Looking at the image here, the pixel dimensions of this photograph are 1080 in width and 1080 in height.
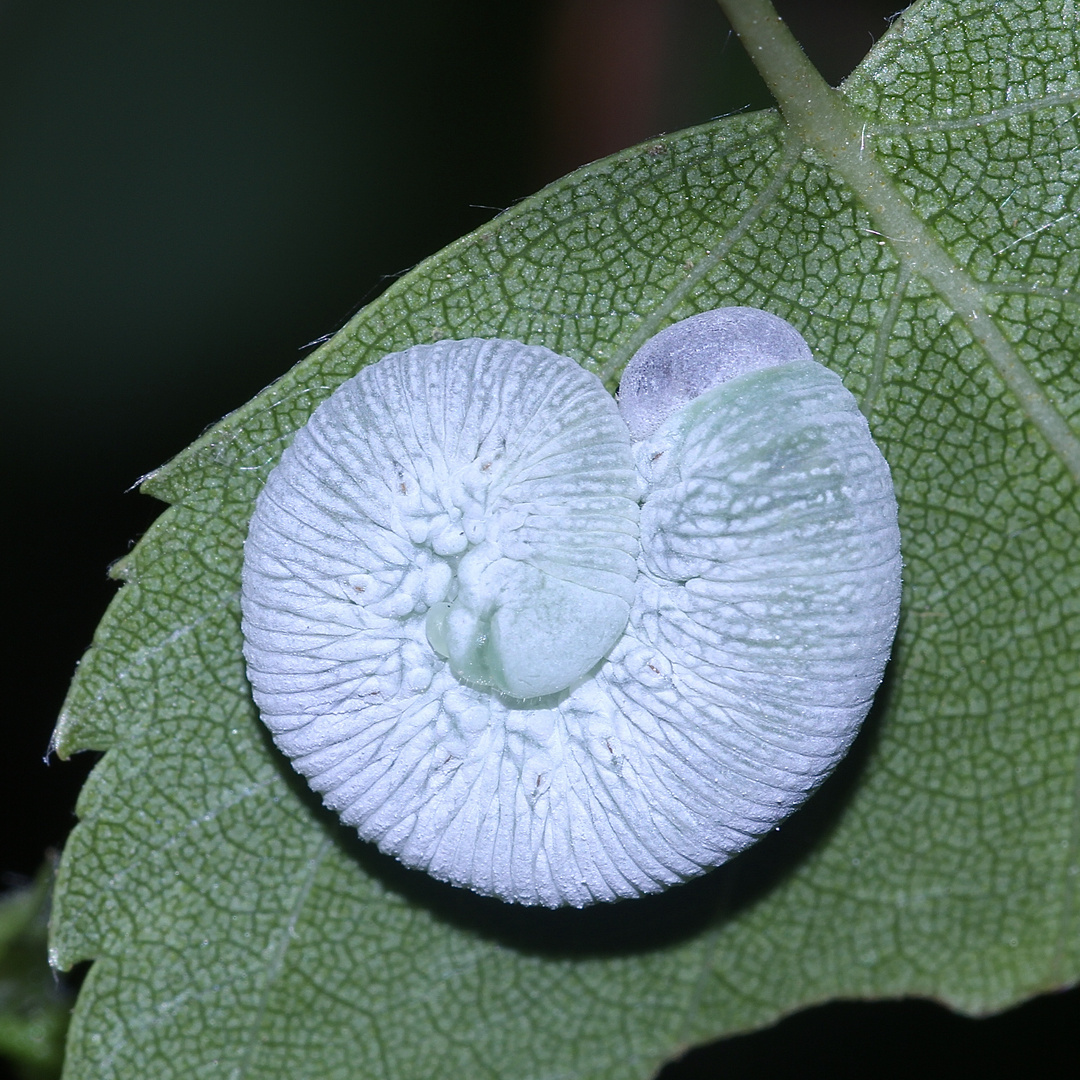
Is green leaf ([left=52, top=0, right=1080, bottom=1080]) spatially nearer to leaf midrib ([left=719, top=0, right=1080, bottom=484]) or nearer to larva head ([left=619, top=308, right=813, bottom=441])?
leaf midrib ([left=719, top=0, right=1080, bottom=484])

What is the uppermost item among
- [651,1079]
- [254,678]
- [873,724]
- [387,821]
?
[254,678]

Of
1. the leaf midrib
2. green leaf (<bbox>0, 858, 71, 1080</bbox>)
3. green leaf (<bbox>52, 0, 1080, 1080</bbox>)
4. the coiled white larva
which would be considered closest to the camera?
the coiled white larva

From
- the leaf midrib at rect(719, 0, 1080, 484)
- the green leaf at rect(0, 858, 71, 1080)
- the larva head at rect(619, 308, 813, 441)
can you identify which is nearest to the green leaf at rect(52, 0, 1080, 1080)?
the leaf midrib at rect(719, 0, 1080, 484)

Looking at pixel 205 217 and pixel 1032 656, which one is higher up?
pixel 205 217

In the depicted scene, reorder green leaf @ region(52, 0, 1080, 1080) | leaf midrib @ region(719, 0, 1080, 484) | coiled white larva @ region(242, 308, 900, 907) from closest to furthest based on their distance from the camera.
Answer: coiled white larva @ region(242, 308, 900, 907) < leaf midrib @ region(719, 0, 1080, 484) < green leaf @ region(52, 0, 1080, 1080)

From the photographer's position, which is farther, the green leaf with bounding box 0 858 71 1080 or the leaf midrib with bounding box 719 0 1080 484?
the green leaf with bounding box 0 858 71 1080

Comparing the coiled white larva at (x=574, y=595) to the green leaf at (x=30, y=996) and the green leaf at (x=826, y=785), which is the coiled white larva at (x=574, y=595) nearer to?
the green leaf at (x=826, y=785)

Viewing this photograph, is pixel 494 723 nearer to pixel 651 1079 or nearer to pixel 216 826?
pixel 216 826

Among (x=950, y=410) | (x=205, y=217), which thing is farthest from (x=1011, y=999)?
(x=205, y=217)
